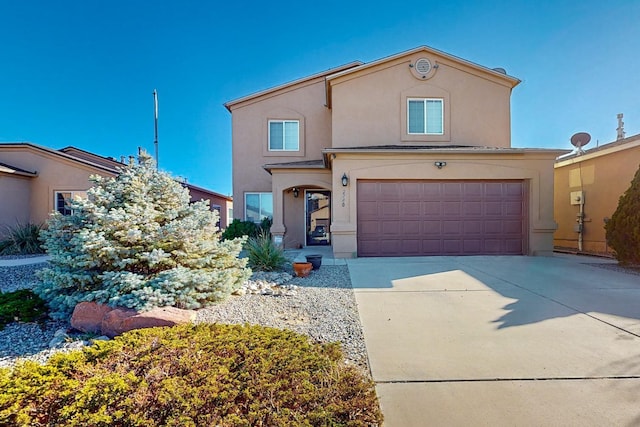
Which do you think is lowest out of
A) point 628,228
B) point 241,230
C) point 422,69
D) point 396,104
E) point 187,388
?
point 187,388

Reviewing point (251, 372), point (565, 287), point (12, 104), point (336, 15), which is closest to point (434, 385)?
point (251, 372)

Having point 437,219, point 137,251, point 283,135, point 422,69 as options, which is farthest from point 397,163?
point 137,251

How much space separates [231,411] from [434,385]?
6.09 feet

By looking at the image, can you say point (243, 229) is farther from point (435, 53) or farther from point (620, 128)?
point (620, 128)

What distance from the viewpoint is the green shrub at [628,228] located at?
309 inches

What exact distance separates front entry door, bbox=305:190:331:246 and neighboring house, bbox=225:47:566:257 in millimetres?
47

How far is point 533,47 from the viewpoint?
1096 cm

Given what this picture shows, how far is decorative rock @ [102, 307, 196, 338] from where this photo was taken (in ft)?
12.6

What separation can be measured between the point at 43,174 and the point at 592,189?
74.7ft

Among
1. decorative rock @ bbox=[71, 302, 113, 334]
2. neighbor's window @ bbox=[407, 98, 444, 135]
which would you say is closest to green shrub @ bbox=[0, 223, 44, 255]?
decorative rock @ bbox=[71, 302, 113, 334]

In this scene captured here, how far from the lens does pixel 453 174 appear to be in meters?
10.3

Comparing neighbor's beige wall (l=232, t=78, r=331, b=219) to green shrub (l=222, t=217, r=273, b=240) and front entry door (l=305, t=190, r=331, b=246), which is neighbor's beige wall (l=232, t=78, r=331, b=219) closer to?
green shrub (l=222, t=217, r=273, b=240)

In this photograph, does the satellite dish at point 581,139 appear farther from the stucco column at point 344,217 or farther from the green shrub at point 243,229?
the green shrub at point 243,229

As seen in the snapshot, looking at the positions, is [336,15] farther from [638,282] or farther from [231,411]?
[231,411]
